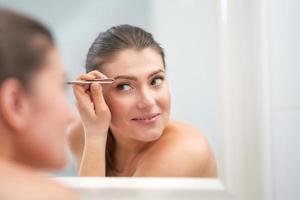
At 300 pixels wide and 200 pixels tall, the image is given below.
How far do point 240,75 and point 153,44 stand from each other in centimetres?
15

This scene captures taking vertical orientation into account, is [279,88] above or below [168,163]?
above

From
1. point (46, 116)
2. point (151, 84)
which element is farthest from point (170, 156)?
point (46, 116)

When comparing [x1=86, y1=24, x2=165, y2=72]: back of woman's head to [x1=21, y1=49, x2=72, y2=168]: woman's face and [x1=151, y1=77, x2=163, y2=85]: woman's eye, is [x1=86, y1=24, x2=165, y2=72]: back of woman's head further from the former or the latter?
[x1=21, y1=49, x2=72, y2=168]: woman's face

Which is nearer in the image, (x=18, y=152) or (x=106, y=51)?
(x=18, y=152)

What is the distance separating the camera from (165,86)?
2.08 feet

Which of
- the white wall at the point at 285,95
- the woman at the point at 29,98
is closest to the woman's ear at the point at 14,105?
the woman at the point at 29,98

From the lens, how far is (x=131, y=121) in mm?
645

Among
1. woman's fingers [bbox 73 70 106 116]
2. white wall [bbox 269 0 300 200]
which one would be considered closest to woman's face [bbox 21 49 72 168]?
woman's fingers [bbox 73 70 106 116]

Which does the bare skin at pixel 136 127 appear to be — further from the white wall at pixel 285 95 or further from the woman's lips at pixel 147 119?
the white wall at pixel 285 95

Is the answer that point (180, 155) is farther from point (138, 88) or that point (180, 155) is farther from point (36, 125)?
point (36, 125)

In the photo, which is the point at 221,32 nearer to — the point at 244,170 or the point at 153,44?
the point at 153,44

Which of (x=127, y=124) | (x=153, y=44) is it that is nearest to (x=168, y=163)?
(x=127, y=124)

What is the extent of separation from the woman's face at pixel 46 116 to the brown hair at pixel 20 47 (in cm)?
1

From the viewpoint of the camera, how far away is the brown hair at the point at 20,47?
0.46m
